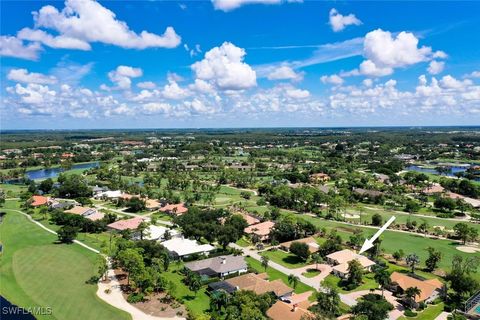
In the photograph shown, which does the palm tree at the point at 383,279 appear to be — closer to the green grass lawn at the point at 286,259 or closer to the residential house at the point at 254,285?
the residential house at the point at 254,285

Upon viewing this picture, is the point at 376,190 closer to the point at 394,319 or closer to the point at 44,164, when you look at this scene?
the point at 394,319

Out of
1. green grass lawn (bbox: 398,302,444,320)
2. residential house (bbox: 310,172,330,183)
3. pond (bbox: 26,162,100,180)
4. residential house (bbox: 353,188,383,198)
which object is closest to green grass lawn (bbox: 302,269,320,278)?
green grass lawn (bbox: 398,302,444,320)

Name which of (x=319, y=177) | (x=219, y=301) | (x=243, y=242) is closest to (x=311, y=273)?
(x=243, y=242)

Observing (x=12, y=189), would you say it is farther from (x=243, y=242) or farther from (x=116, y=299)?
(x=116, y=299)

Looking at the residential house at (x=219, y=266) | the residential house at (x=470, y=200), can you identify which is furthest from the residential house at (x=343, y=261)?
the residential house at (x=470, y=200)

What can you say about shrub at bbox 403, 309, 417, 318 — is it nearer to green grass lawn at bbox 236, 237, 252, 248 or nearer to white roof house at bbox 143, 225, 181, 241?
green grass lawn at bbox 236, 237, 252, 248

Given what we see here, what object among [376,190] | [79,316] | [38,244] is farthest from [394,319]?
[376,190]
